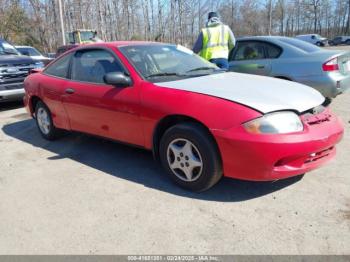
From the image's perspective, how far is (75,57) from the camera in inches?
183

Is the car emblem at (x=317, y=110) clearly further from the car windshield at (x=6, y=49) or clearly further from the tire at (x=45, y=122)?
the car windshield at (x=6, y=49)

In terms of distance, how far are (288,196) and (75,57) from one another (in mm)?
3308

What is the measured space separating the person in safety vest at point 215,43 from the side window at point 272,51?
0.79 metres

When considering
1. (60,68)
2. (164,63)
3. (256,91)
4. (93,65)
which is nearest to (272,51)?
(164,63)

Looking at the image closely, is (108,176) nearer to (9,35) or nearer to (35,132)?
(35,132)

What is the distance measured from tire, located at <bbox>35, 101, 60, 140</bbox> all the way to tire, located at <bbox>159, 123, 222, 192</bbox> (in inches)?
95.3

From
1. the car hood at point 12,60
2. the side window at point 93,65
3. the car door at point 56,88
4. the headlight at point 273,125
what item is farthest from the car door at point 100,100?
the car hood at point 12,60

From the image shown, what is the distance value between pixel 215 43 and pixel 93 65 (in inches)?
105

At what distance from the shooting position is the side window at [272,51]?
6266 mm

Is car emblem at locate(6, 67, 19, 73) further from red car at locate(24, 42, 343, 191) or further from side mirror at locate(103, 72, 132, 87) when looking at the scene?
side mirror at locate(103, 72, 132, 87)

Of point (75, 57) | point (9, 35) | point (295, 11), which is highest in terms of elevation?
point (295, 11)

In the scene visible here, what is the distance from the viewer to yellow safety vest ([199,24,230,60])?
6.13 m

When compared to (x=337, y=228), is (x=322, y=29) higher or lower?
higher

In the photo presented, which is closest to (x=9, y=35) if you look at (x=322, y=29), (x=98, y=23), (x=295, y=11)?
(x=98, y=23)
